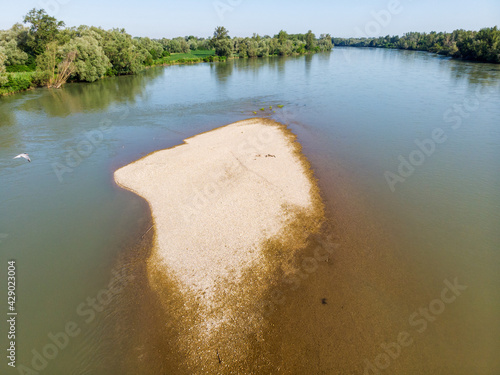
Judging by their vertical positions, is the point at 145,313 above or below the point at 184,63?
below

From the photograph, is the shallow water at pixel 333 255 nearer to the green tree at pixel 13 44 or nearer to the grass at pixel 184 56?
the green tree at pixel 13 44

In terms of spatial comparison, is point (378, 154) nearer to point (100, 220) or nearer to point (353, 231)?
point (353, 231)

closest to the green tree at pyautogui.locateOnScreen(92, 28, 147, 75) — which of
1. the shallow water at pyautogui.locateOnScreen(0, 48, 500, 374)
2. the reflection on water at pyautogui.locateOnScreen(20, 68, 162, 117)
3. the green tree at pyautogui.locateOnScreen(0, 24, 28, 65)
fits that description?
the reflection on water at pyautogui.locateOnScreen(20, 68, 162, 117)

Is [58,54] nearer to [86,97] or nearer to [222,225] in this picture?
[86,97]

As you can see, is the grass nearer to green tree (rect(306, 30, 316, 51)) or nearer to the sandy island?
green tree (rect(306, 30, 316, 51))

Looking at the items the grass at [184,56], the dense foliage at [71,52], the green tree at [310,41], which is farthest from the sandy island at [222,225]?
the green tree at [310,41]

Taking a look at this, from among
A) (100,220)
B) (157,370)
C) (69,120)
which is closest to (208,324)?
(157,370)
